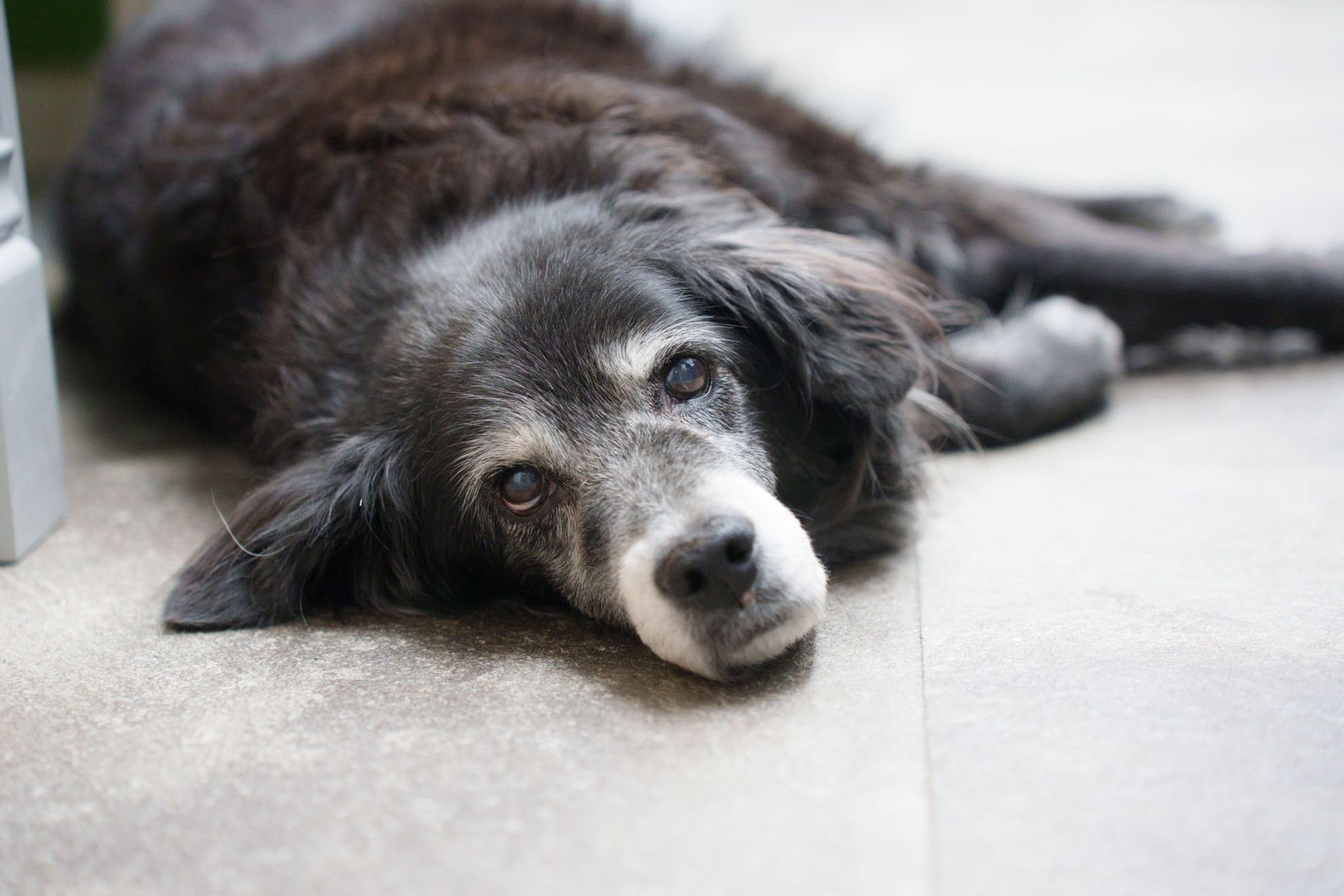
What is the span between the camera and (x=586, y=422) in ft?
6.78

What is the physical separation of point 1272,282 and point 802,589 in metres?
1.88

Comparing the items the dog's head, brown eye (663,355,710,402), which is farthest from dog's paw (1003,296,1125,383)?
brown eye (663,355,710,402)

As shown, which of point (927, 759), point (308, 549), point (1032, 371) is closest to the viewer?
point (927, 759)

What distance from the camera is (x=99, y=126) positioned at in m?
3.42

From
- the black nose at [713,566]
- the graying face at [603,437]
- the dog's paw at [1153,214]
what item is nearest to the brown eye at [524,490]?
the graying face at [603,437]

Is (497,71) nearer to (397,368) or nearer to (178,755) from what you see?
(397,368)

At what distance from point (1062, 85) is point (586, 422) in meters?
5.42

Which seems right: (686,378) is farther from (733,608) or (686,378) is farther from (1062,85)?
(1062,85)

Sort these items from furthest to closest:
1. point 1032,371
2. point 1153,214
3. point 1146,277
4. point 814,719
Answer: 1. point 1153,214
2. point 1146,277
3. point 1032,371
4. point 814,719

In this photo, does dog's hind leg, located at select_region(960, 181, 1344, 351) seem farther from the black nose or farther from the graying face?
the black nose

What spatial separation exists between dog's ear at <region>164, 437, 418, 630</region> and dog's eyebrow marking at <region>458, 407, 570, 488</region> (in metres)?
0.20

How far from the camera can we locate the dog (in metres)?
2.07

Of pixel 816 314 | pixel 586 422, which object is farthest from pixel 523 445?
pixel 816 314

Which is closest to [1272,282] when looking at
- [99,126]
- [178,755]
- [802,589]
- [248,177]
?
[802,589]
